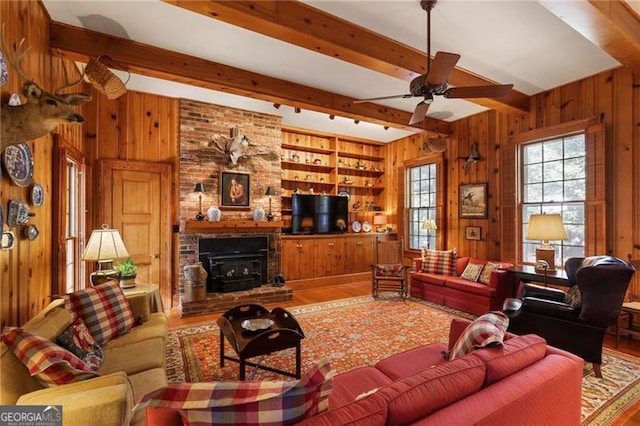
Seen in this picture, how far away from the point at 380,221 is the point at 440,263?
1.95 m

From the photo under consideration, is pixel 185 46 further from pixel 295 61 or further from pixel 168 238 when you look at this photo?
pixel 168 238

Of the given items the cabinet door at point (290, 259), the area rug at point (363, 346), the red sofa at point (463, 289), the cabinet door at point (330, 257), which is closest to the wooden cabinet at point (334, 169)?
the cabinet door at point (290, 259)

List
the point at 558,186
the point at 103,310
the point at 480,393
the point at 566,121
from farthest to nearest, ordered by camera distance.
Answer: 1. the point at 558,186
2. the point at 566,121
3. the point at 103,310
4. the point at 480,393

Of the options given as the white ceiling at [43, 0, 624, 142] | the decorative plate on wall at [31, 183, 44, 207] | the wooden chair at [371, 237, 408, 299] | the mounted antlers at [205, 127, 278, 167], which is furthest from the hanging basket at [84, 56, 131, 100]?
→ the wooden chair at [371, 237, 408, 299]

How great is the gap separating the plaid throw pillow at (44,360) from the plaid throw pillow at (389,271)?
4.28 meters

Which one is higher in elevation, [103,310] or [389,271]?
[103,310]

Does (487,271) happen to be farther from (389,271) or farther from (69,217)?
(69,217)

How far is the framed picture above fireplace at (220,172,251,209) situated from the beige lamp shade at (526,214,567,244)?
13.7ft

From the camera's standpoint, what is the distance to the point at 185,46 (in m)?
3.09

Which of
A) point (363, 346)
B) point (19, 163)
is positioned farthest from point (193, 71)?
point (363, 346)

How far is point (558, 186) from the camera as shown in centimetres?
418

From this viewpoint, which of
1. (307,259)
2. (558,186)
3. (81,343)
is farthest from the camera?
(307,259)

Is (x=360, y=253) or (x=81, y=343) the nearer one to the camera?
(x=81, y=343)

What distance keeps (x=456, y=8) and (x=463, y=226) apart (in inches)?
151
